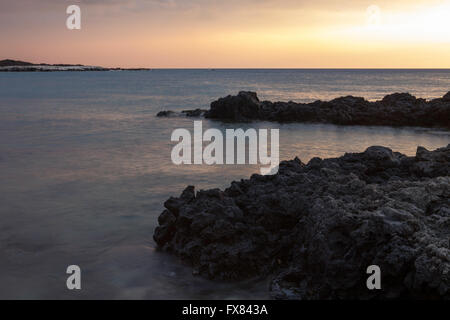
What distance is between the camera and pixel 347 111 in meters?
32.3

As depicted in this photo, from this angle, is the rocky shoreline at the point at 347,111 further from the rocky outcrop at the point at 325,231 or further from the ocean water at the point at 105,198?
the rocky outcrop at the point at 325,231

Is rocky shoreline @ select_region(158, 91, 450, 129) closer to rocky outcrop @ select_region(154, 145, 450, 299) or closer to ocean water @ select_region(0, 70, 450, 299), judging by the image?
ocean water @ select_region(0, 70, 450, 299)

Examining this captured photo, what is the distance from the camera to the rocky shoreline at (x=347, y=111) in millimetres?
29969

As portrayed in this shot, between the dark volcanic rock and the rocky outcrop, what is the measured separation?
68.8 ft

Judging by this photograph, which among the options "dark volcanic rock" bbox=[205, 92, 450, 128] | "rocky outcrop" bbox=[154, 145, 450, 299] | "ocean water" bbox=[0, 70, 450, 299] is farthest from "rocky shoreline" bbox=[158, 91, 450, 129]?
"rocky outcrop" bbox=[154, 145, 450, 299]

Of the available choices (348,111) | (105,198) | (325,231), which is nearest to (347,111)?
(348,111)

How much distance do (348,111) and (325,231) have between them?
27061 mm

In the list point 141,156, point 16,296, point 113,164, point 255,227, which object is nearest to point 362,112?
point 141,156

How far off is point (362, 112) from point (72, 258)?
1087 inches

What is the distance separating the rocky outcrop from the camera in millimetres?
6102

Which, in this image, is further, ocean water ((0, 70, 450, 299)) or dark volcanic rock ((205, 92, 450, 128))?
dark volcanic rock ((205, 92, 450, 128))

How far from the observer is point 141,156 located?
19656mm

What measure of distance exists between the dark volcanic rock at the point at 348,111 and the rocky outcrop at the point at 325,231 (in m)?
21.0
